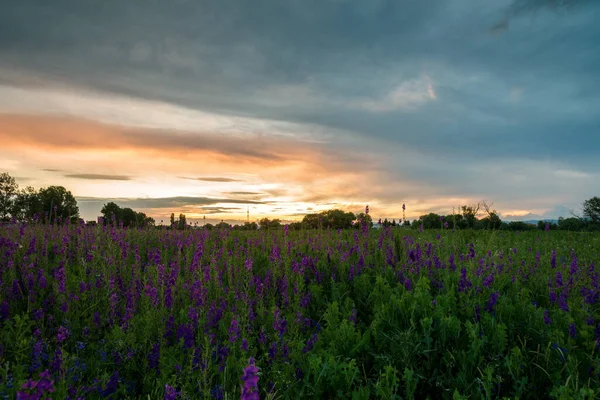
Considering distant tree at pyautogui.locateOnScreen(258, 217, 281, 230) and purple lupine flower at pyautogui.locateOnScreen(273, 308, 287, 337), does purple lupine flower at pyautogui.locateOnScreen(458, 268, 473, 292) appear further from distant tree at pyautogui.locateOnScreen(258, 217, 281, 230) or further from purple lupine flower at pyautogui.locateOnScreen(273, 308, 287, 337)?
distant tree at pyautogui.locateOnScreen(258, 217, 281, 230)

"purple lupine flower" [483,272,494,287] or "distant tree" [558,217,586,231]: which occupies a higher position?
"distant tree" [558,217,586,231]

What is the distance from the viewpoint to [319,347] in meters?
3.50

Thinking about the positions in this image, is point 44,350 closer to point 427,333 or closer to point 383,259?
point 427,333

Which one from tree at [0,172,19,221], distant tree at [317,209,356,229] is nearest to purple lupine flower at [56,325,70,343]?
distant tree at [317,209,356,229]

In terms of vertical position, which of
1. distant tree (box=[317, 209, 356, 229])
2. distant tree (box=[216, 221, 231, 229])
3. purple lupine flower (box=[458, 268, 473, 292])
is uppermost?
distant tree (box=[317, 209, 356, 229])

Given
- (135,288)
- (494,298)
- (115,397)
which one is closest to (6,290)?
(135,288)

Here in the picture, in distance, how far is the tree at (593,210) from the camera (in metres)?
20.8

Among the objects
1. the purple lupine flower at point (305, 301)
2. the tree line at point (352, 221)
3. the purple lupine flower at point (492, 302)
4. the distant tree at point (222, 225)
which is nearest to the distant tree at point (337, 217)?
the tree line at point (352, 221)

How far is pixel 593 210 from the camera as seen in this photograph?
853 inches

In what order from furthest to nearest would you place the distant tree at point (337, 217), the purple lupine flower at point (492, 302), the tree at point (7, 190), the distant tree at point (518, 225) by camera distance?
the tree at point (7, 190)
the distant tree at point (337, 217)
the distant tree at point (518, 225)
the purple lupine flower at point (492, 302)

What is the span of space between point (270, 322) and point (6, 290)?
3392 mm

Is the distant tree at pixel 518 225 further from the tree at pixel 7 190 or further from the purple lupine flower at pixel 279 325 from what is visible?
the tree at pixel 7 190

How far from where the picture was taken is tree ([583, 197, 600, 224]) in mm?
20753

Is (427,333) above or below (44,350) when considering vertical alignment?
above
